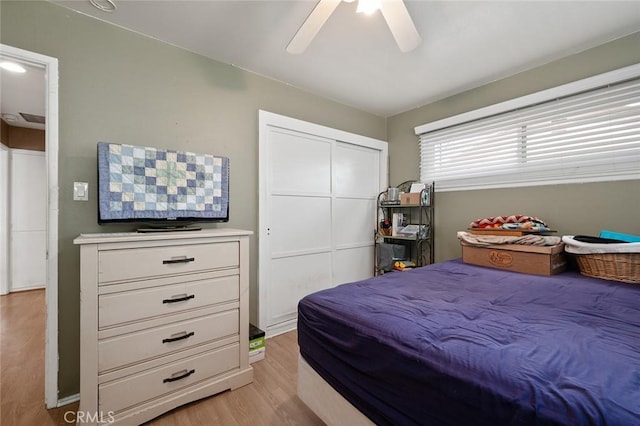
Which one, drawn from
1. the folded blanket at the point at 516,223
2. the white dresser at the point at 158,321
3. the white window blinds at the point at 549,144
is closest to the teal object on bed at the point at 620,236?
the folded blanket at the point at 516,223

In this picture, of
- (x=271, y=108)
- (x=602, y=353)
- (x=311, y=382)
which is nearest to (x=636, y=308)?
(x=602, y=353)

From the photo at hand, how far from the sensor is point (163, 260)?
1.52 meters

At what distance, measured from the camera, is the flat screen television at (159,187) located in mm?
1579

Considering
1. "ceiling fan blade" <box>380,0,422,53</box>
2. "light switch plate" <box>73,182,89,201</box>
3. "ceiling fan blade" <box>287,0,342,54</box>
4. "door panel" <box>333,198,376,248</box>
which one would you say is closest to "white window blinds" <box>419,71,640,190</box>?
"door panel" <box>333,198,376,248</box>

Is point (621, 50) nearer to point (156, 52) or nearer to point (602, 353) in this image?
point (602, 353)

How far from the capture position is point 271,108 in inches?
98.7

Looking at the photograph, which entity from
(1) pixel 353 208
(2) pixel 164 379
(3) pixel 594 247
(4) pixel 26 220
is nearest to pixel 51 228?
(2) pixel 164 379

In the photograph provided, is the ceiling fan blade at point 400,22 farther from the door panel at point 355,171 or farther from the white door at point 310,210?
the door panel at point 355,171

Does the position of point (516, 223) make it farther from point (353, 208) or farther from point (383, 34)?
point (383, 34)

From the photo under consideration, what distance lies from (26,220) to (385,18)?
5.44 metres

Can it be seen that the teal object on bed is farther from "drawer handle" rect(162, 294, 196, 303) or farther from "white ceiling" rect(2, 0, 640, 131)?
"drawer handle" rect(162, 294, 196, 303)

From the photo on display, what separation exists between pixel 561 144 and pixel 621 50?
70cm

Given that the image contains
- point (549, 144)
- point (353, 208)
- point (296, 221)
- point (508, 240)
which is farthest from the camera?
point (353, 208)

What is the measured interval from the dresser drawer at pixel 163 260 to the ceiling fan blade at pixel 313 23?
1.31 meters
